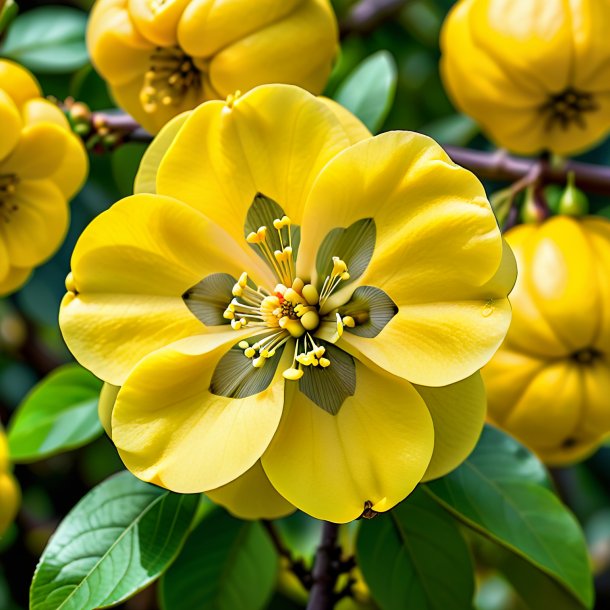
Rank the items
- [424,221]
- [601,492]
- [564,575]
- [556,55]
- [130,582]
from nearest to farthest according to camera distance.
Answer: [424,221]
[130,582]
[564,575]
[556,55]
[601,492]

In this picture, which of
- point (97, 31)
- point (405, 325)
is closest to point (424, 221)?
point (405, 325)

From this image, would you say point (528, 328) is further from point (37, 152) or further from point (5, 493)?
point (5, 493)

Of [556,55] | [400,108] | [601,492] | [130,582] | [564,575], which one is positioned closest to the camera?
[130,582]

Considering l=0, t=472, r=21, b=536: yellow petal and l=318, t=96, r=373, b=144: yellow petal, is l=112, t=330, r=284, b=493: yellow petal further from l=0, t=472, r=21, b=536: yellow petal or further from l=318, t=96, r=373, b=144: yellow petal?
l=0, t=472, r=21, b=536: yellow petal

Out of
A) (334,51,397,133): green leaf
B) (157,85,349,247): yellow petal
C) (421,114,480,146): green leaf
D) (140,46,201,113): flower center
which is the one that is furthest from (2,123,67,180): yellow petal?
(421,114,480,146): green leaf

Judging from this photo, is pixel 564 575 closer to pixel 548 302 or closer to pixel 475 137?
pixel 548 302

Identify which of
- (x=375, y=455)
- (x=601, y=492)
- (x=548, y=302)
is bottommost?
(x=601, y=492)

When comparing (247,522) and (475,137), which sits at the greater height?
(247,522)

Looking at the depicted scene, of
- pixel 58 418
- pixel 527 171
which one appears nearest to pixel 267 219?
pixel 58 418
